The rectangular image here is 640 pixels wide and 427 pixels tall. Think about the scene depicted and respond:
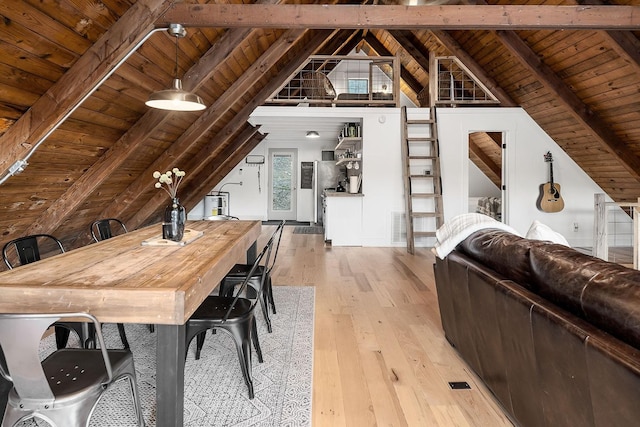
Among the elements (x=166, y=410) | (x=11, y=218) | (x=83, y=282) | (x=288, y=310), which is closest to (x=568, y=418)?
(x=166, y=410)

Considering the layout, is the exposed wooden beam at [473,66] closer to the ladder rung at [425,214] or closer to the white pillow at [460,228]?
the ladder rung at [425,214]

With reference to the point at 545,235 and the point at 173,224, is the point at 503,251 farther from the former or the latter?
the point at 173,224

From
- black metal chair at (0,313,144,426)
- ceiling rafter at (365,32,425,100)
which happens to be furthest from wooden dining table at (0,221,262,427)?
ceiling rafter at (365,32,425,100)

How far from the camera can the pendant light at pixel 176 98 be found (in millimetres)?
2352

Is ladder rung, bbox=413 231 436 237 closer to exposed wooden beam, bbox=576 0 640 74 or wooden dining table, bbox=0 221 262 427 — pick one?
exposed wooden beam, bbox=576 0 640 74

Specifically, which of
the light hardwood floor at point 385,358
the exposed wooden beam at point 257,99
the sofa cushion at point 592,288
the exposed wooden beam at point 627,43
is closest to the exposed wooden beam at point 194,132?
the exposed wooden beam at point 257,99

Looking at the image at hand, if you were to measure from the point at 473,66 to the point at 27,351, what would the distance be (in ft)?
21.6

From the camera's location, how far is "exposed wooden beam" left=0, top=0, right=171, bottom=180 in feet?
7.47

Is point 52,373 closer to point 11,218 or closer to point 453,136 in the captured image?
point 11,218

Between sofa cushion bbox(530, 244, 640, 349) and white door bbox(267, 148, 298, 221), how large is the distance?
29.7 feet

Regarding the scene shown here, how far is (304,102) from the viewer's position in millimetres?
Answer: 6367

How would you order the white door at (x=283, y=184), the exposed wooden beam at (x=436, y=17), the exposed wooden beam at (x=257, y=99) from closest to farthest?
1. the exposed wooden beam at (x=436, y=17)
2. the exposed wooden beam at (x=257, y=99)
3. the white door at (x=283, y=184)

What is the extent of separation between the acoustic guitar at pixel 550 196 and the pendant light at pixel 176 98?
19.5 feet

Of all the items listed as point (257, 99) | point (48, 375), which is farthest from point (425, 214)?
point (48, 375)
